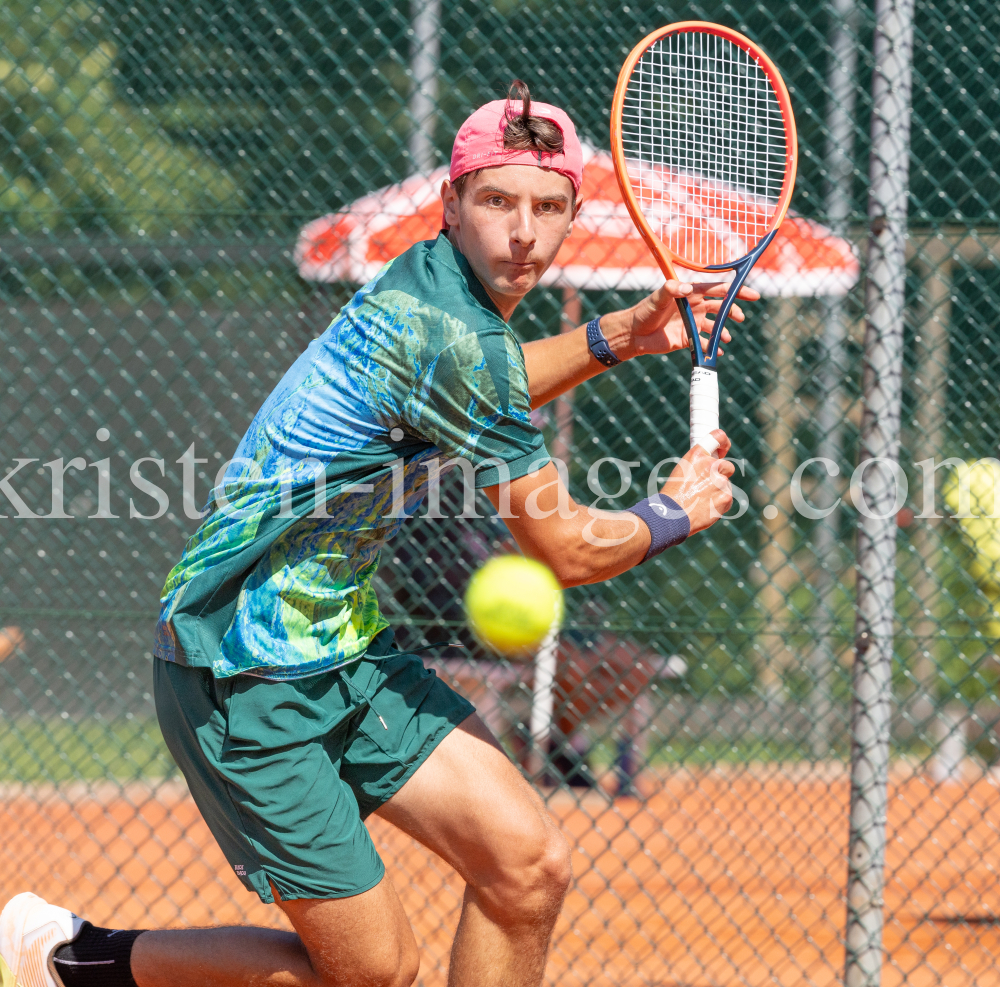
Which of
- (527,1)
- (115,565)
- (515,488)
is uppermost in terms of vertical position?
(527,1)

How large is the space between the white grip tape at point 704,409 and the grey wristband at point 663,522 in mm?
131

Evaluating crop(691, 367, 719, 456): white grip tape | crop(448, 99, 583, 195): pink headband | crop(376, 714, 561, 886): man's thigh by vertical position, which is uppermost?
crop(448, 99, 583, 195): pink headband

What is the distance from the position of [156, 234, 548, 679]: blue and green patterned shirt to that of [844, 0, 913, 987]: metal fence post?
134 cm

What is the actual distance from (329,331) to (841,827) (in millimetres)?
3939

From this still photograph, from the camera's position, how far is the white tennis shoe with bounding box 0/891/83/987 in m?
2.46

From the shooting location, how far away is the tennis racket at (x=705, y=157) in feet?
7.97

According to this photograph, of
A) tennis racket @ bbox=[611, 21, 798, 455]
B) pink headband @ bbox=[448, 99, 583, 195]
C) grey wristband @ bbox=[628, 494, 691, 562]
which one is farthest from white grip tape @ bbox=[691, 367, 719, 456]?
pink headband @ bbox=[448, 99, 583, 195]

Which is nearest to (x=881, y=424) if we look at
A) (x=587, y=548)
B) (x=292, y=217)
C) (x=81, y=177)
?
(x=587, y=548)

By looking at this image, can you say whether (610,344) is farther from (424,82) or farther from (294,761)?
(424,82)

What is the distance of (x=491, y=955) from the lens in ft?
7.19

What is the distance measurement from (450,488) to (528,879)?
73.1 inches

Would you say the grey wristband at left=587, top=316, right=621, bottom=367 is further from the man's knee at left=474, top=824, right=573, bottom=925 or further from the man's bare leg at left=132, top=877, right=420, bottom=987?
the man's bare leg at left=132, top=877, right=420, bottom=987

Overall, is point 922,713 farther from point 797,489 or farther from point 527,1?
point 527,1

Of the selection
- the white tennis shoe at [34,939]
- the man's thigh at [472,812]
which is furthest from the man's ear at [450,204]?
the white tennis shoe at [34,939]
